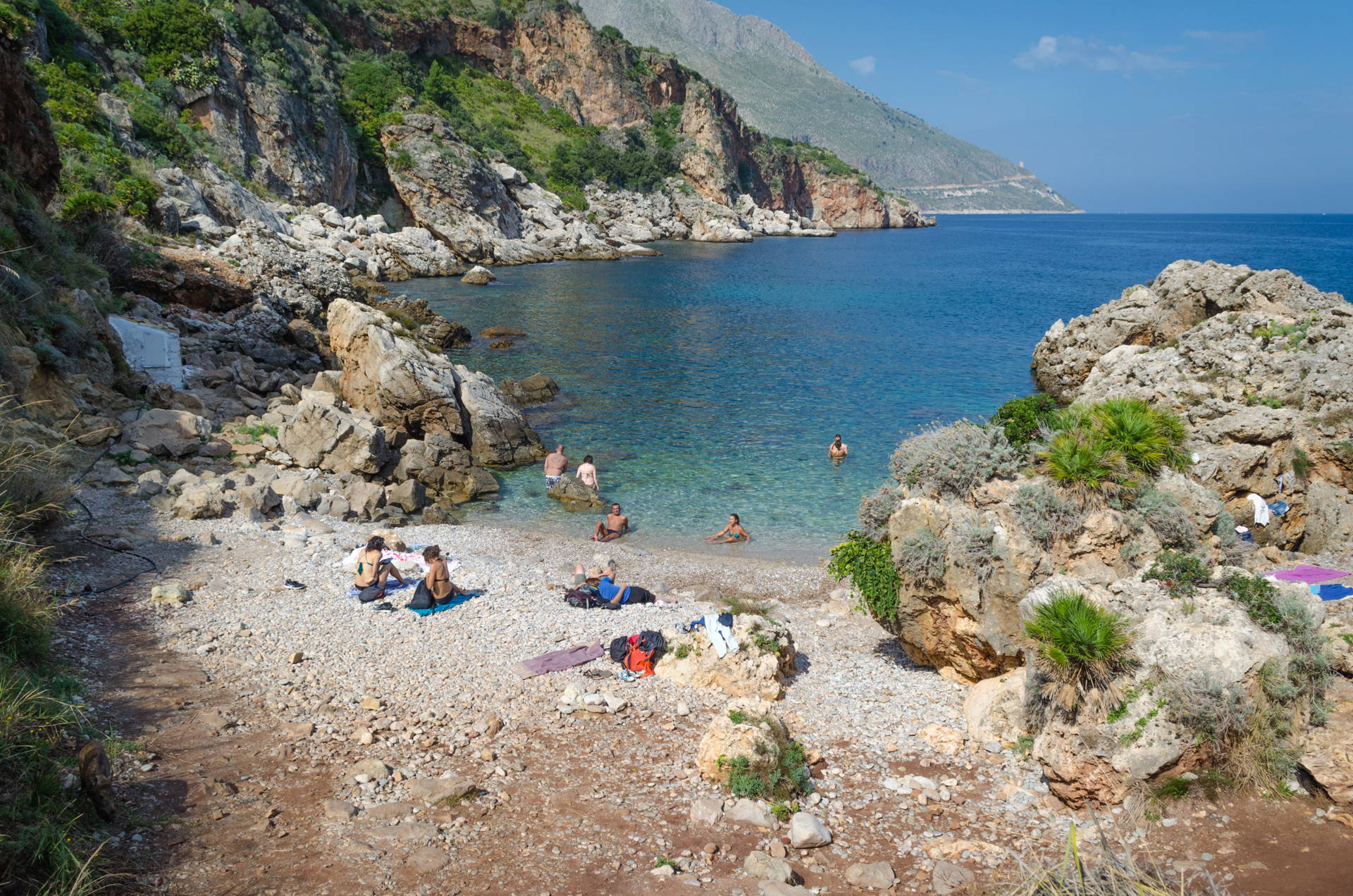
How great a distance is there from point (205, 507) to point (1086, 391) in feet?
78.4

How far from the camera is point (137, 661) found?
9.14m

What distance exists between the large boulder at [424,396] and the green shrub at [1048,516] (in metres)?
15.5

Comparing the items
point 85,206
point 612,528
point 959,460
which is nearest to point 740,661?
point 959,460

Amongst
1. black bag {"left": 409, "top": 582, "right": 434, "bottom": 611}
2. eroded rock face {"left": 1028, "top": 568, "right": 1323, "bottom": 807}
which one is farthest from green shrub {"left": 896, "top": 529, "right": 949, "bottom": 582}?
black bag {"left": 409, "top": 582, "right": 434, "bottom": 611}

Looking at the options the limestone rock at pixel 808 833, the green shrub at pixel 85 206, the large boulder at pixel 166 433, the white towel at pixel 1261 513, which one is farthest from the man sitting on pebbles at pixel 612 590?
the green shrub at pixel 85 206

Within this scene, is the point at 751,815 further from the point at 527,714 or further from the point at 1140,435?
the point at 1140,435

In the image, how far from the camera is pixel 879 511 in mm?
10898

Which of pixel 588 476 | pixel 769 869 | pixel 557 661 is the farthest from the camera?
pixel 588 476

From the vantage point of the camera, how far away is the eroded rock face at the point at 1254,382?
15094 millimetres

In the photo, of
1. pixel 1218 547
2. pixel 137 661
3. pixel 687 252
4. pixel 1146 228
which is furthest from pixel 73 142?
pixel 1146 228

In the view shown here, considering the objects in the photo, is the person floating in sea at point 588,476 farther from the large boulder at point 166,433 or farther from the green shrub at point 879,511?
the green shrub at point 879,511

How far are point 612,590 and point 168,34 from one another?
56.1m

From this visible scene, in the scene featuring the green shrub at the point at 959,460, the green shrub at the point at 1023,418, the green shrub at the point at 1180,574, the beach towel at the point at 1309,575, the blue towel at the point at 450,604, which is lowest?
the blue towel at the point at 450,604

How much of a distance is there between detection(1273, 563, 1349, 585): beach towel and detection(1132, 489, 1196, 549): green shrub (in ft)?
8.38
